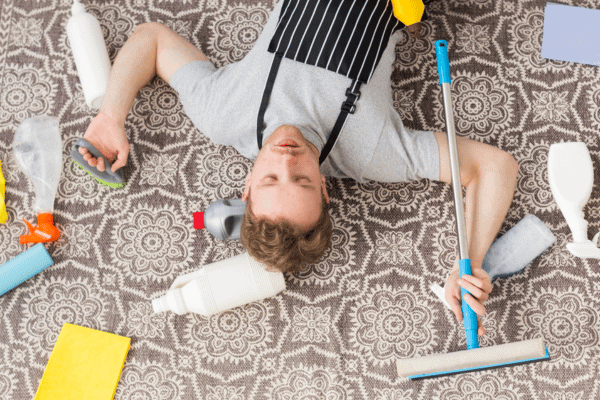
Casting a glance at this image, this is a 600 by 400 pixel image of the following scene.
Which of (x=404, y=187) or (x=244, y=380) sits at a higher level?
(x=404, y=187)

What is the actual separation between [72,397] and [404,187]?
3.17 ft

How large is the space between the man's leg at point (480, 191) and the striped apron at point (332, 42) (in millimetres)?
240

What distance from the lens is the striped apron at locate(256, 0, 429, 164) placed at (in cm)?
102

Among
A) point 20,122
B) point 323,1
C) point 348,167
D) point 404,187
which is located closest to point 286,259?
point 348,167

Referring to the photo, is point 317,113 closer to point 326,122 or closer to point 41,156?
point 326,122

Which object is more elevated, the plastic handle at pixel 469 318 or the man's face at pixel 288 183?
the man's face at pixel 288 183

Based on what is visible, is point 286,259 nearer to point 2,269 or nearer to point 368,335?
point 368,335

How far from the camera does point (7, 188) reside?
3.98 ft

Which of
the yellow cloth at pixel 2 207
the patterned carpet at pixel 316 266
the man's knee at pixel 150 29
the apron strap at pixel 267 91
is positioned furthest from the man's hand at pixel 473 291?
the yellow cloth at pixel 2 207

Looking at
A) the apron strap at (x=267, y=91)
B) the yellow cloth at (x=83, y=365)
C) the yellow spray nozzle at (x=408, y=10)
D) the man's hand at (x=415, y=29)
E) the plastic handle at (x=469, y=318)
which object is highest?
the yellow spray nozzle at (x=408, y=10)

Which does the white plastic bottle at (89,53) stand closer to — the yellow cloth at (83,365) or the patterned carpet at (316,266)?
the patterned carpet at (316,266)

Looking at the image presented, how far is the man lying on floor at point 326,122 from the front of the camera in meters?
0.97

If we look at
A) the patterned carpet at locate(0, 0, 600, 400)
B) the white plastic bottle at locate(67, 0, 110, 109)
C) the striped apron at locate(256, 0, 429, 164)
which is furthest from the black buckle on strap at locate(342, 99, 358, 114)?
the white plastic bottle at locate(67, 0, 110, 109)

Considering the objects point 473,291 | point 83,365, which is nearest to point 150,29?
point 83,365
